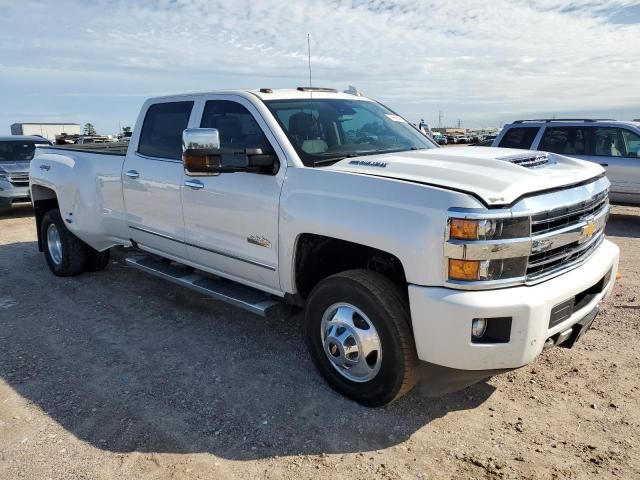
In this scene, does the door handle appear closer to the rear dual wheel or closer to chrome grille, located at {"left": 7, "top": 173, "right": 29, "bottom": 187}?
the rear dual wheel

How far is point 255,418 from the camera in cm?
338

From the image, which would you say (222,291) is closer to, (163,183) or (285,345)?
(285,345)

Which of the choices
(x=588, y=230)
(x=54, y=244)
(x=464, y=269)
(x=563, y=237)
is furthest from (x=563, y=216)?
(x=54, y=244)

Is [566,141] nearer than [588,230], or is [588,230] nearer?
[588,230]

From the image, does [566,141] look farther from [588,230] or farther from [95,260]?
[95,260]

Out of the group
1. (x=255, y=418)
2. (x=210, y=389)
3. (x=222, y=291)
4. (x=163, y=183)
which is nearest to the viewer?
(x=255, y=418)

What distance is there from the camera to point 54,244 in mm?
6586

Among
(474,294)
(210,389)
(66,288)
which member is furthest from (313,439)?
(66,288)

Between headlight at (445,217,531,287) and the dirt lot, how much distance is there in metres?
0.98

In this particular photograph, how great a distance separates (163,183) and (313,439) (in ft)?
8.45

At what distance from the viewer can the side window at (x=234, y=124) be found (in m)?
4.01

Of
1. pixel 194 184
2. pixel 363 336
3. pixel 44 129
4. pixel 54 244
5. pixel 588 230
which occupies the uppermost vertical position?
pixel 194 184

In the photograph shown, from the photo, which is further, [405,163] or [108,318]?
[108,318]

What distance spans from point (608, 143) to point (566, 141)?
2.28 feet
